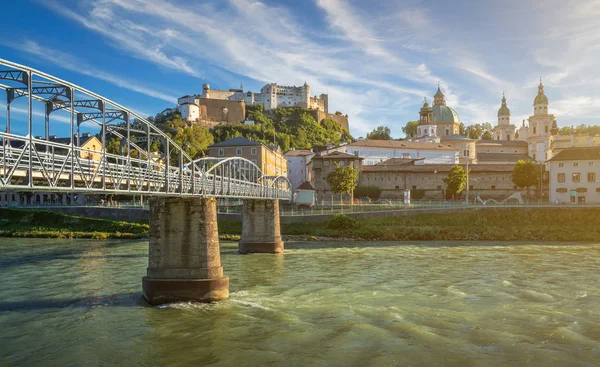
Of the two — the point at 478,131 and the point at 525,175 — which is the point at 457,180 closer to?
the point at 525,175

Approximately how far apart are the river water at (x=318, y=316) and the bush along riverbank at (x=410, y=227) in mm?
16519

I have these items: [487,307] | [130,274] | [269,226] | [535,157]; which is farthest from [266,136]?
[487,307]

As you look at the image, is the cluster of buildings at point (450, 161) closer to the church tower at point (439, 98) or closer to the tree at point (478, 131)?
the church tower at point (439, 98)

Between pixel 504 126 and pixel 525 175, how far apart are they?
222 ft

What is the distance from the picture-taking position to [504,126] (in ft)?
458

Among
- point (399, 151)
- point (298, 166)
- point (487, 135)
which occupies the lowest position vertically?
point (298, 166)

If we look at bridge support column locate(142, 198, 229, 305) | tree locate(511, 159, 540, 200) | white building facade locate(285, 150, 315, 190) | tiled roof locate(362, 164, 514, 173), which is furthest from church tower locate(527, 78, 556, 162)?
bridge support column locate(142, 198, 229, 305)

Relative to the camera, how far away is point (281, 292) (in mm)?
22703

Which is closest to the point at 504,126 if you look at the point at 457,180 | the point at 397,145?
the point at 397,145

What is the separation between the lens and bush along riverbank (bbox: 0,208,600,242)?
48.4 meters

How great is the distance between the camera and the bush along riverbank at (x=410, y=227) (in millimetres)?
48406

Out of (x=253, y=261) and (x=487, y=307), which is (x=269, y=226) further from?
(x=487, y=307)

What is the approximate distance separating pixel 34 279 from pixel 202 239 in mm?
10330

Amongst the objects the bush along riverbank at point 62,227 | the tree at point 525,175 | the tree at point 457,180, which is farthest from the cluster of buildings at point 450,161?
the bush along riverbank at point 62,227
